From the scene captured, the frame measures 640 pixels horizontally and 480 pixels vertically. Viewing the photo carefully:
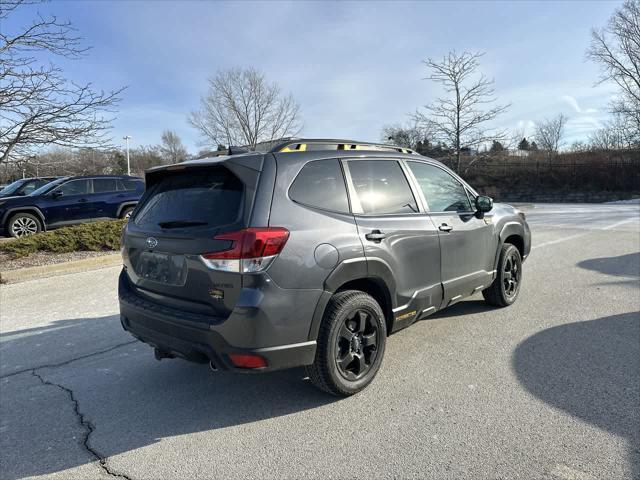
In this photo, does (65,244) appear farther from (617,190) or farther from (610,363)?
(617,190)

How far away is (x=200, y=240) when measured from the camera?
2.78m

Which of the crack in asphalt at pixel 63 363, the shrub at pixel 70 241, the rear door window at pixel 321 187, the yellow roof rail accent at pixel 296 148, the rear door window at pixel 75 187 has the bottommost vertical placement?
the crack in asphalt at pixel 63 363

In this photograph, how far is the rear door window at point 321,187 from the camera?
3019 mm

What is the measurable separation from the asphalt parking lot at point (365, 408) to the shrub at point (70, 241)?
14.1 ft

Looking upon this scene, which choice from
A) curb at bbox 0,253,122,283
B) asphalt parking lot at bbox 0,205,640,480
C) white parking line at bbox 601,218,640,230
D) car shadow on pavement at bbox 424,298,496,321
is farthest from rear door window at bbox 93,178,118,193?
white parking line at bbox 601,218,640,230

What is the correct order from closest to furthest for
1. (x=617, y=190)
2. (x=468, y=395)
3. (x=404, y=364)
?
(x=468, y=395) < (x=404, y=364) < (x=617, y=190)

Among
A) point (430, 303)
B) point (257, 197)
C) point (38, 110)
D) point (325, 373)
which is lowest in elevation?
point (325, 373)

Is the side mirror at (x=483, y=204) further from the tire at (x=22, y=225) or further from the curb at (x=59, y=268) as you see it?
the tire at (x=22, y=225)

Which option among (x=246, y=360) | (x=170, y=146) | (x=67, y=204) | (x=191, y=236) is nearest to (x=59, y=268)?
(x=67, y=204)

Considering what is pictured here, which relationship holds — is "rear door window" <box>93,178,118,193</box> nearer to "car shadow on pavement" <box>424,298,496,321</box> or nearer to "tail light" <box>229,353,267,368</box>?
"car shadow on pavement" <box>424,298,496,321</box>

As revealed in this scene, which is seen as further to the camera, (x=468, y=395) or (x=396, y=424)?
(x=468, y=395)

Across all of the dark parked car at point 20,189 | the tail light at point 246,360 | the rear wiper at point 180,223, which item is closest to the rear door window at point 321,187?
the rear wiper at point 180,223

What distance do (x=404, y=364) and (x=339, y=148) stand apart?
6.38 ft

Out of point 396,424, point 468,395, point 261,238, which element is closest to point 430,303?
point 468,395
